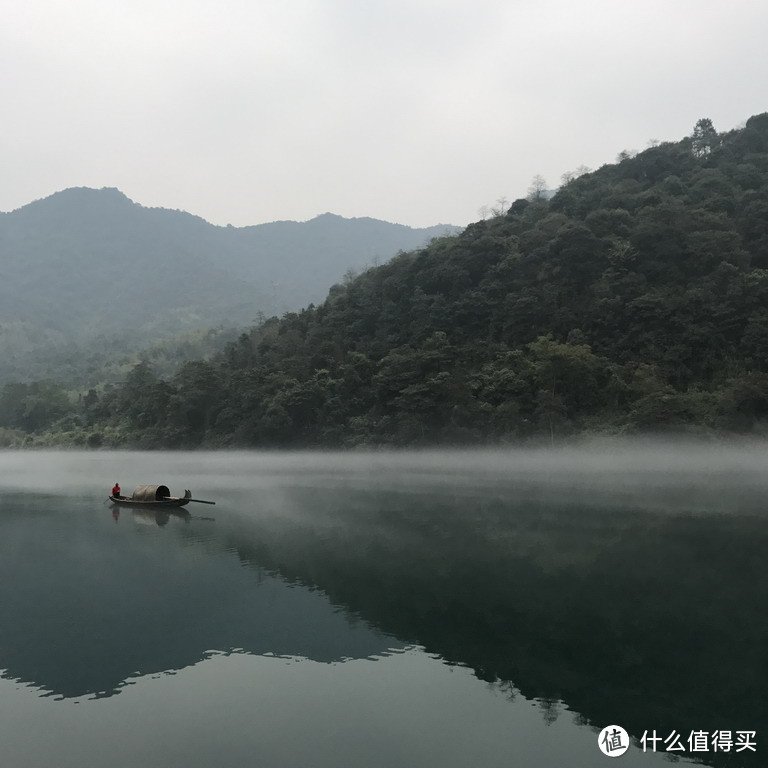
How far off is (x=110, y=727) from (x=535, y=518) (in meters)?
16.4

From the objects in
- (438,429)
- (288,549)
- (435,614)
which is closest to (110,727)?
(435,614)

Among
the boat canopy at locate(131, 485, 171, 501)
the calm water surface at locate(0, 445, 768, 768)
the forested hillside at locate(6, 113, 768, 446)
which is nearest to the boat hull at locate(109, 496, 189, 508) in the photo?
the boat canopy at locate(131, 485, 171, 501)

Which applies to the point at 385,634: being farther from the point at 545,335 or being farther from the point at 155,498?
the point at 545,335

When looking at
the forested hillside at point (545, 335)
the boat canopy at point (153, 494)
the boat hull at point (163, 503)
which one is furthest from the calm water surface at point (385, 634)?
the forested hillside at point (545, 335)

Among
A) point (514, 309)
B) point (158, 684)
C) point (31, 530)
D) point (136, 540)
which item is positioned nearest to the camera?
point (158, 684)

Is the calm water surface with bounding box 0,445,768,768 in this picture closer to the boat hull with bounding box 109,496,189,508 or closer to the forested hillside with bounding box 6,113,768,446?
the boat hull with bounding box 109,496,189,508

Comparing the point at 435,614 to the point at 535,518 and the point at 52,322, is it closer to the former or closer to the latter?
the point at 535,518

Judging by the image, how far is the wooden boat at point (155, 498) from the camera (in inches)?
1054

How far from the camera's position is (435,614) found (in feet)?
42.0

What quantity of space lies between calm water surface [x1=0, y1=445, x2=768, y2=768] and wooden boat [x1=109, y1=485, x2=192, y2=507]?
1475 millimetres

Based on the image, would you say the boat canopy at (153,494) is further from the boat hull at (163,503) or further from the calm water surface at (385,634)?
the calm water surface at (385,634)

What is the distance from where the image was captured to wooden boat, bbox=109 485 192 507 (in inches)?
1054

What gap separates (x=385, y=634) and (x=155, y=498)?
1819 cm

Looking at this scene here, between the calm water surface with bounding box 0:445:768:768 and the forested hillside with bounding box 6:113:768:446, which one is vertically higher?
the forested hillside with bounding box 6:113:768:446
